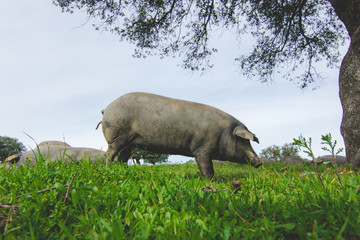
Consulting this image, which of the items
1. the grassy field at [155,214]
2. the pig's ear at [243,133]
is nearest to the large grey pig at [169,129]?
the pig's ear at [243,133]

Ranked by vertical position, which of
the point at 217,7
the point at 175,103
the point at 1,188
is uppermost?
the point at 217,7

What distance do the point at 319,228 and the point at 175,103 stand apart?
4.02 metres

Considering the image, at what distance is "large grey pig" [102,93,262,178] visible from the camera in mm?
5121

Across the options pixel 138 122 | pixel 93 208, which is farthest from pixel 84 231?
pixel 138 122

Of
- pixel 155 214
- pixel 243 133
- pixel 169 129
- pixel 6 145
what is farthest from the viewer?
pixel 6 145

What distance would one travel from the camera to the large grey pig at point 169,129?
512 centimetres

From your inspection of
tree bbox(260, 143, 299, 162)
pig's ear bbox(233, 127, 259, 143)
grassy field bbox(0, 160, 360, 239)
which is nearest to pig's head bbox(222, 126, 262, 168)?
pig's ear bbox(233, 127, 259, 143)

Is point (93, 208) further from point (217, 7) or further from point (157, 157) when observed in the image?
point (157, 157)

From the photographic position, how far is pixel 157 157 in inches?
589

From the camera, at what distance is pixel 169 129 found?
16.7 feet

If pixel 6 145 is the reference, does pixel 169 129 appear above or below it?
above

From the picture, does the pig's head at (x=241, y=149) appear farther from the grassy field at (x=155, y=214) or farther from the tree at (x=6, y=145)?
the tree at (x=6, y=145)

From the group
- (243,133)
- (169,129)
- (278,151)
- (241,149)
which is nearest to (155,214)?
(169,129)

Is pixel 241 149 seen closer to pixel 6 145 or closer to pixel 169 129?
pixel 169 129
